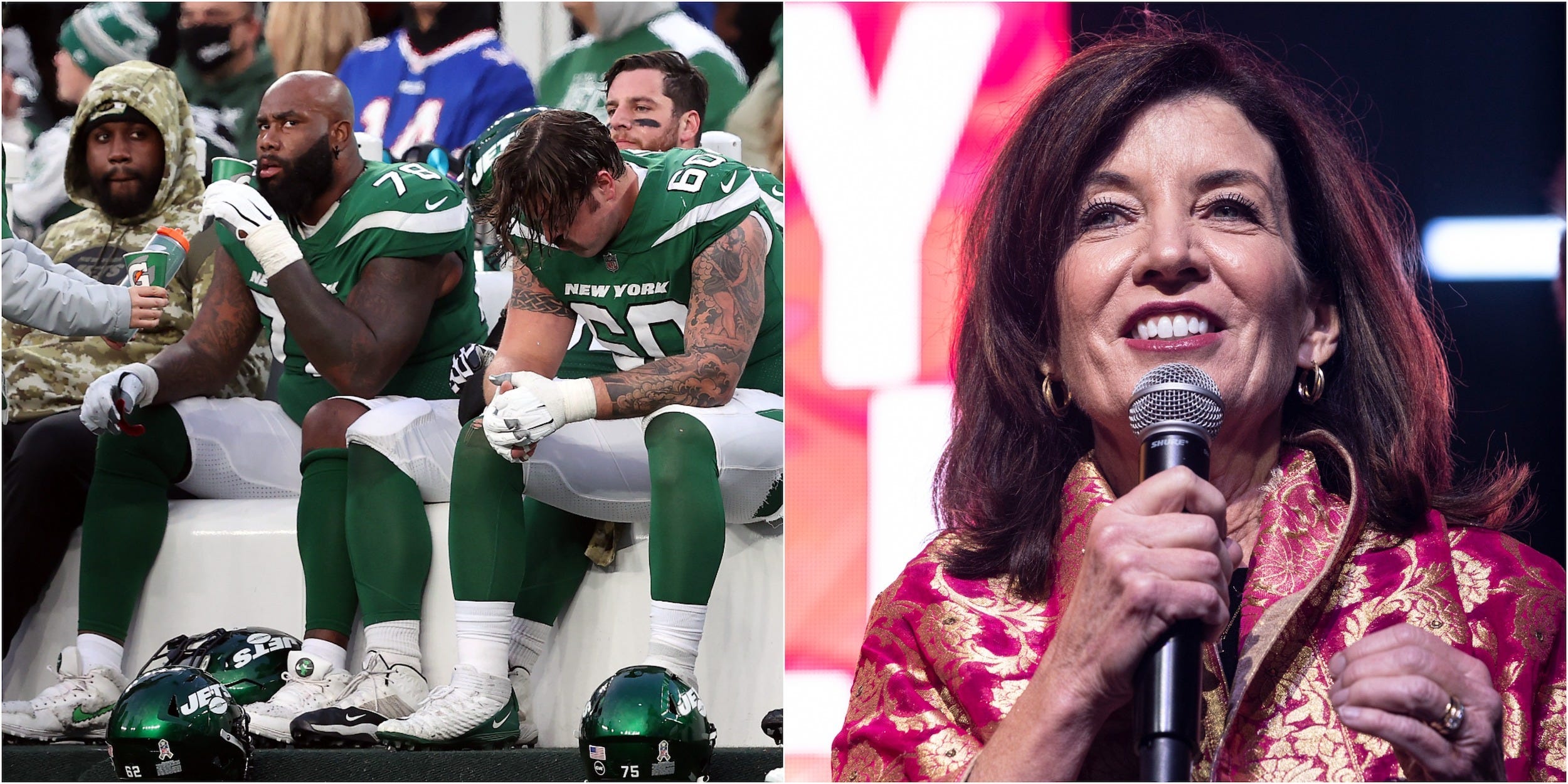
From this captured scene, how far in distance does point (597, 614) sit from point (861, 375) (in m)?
1.08

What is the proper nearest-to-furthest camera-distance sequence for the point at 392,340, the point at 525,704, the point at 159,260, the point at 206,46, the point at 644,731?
the point at 644,731
the point at 525,704
the point at 392,340
the point at 159,260
the point at 206,46

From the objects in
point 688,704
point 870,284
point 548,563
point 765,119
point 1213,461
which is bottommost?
point 688,704

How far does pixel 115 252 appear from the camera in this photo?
3311mm

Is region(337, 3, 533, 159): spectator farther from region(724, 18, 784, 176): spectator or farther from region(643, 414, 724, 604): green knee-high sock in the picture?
region(643, 414, 724, 604): green knee-high sock

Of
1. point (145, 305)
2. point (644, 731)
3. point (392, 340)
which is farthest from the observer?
point (145, 305)

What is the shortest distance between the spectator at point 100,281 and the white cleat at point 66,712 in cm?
27

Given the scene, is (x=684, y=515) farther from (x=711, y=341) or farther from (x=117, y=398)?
(x=117, y=398)

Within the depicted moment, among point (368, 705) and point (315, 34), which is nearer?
point (368, 705)

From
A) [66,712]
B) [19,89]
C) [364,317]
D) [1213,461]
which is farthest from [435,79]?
[1213,461]

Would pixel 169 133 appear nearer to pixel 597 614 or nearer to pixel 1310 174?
pixel 597 614

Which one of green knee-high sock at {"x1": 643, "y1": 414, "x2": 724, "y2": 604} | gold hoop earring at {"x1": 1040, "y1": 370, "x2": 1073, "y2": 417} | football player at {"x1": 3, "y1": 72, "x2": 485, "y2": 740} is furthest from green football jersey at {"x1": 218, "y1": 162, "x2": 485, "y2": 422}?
gold hoop earring at {"x1": 1040, "y1": 370, "x2": 1073, "y2": 417}

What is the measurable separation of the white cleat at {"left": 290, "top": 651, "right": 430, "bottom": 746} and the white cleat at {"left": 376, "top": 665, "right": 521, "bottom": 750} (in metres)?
0.04

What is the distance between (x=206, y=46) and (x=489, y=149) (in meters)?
0.92

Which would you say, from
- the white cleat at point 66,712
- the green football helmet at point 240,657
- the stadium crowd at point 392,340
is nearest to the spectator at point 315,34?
the stadium crowd at point 392,340
